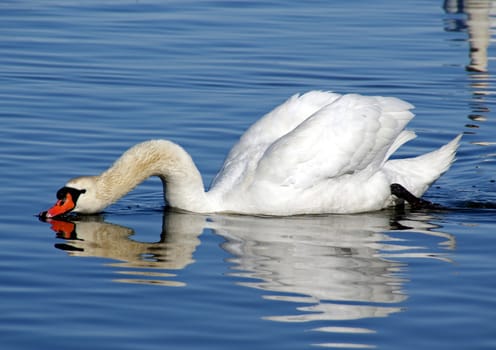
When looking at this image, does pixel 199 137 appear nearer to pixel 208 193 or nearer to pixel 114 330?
pixel 208 193

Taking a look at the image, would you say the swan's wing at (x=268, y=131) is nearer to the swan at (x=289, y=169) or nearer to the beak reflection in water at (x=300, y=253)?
the swan at (x=289, y=169)

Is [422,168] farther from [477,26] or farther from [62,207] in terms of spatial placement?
[477,26]

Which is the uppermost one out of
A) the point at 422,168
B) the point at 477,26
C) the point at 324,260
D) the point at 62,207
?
the point at 477,26

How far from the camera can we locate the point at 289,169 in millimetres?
10961

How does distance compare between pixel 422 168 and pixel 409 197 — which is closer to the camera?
pixel 409 197

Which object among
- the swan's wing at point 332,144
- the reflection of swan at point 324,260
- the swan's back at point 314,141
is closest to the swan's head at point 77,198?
the reflection of swan at point 324,260

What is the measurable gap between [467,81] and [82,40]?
5.58m

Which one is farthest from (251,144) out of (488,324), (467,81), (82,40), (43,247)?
(82,40)

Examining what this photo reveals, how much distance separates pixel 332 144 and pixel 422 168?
53.0 inches

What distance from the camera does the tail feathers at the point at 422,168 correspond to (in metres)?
12.0

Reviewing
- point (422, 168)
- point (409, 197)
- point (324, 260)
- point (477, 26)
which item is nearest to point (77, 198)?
point (324, 260)

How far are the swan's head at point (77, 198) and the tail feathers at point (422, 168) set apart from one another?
2758mm

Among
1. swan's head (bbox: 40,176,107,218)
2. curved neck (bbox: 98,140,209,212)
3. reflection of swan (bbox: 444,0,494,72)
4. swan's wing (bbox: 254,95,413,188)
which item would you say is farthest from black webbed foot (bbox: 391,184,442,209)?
reflection of swan (bbox: 444,0,494,72)

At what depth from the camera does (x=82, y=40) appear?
754 inches
